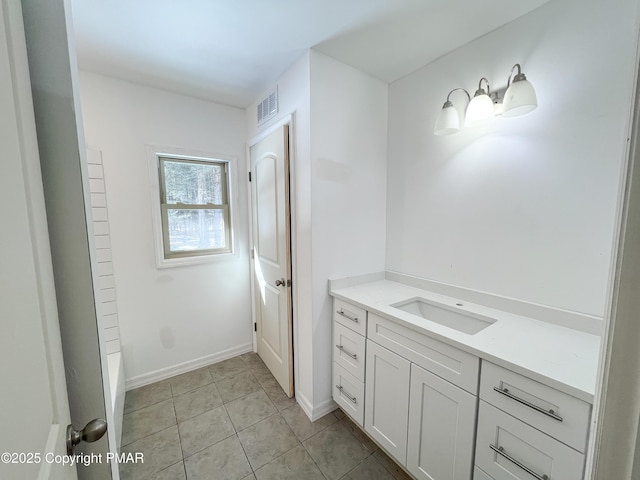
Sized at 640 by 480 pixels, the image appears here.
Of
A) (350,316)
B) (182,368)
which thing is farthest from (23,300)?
(182,368)

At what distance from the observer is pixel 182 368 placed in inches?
90.3

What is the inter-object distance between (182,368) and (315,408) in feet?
4.32

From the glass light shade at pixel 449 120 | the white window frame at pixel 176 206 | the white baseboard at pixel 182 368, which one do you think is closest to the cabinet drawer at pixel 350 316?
the glass light shade at pixel 449 120

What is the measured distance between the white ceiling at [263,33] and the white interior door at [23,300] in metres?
1.16

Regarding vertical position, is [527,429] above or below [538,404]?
below

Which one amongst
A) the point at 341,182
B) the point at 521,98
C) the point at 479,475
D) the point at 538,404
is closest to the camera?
the point at 538,404

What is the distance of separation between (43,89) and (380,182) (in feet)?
5.95

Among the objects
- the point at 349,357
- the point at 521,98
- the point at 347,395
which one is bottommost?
the point at 347,395

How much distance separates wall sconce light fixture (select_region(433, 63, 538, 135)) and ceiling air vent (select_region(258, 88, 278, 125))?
119cm

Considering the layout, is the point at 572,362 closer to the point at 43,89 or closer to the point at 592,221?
the point at 592,221

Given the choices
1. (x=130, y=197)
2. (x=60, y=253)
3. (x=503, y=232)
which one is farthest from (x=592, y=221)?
(x=130, y=197)

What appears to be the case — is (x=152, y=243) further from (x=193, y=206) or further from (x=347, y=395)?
(x=347, y=395)

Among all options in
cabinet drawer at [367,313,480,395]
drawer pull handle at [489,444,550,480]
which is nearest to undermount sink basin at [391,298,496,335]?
cabinet drawer at [367,313,480,395]

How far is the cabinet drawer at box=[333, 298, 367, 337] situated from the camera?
5.08ft
